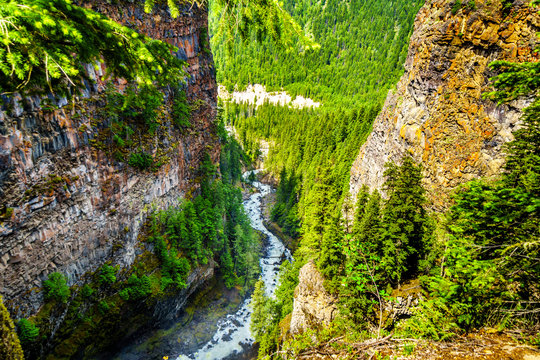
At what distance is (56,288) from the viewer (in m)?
16.4

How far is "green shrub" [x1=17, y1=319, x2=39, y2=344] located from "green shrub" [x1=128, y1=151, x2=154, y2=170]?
12.2 meters

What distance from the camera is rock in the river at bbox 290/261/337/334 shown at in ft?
56.7

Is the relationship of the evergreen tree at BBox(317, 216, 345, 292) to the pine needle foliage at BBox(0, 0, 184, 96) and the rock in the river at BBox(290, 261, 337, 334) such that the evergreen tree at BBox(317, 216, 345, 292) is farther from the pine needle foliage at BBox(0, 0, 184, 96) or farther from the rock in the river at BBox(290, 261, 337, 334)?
the pine needle foliage at BBox(0, 0, 184, 96)

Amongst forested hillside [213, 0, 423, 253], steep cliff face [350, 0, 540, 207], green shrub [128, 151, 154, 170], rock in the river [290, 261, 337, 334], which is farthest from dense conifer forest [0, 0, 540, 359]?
forested hillside [213, 0, 423, 253]

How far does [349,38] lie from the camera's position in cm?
16350

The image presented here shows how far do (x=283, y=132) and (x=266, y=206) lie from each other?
3554 cm

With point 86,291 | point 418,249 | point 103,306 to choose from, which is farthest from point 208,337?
point 418,249

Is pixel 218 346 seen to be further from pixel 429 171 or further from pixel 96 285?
pixel 429 171

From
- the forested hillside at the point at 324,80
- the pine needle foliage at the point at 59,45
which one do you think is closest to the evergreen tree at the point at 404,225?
the pine needle foliage at the point at 59,45

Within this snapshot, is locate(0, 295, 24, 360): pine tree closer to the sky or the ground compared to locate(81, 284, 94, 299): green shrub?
closer to the sky

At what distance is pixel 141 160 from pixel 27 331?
13.4 meters

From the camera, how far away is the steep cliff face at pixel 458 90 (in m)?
13.7

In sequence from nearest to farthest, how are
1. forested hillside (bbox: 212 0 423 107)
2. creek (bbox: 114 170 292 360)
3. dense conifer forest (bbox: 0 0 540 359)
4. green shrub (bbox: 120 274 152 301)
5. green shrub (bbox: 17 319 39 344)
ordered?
dense conifer forest (bbox: 0 0 540 359), green shrub (bbox: 17 319 39 344), green shrub (bbox: 120 274 152 301), creek (bbox: 114 170 292 360), forested hillside (bbox: 212 0 423 107)

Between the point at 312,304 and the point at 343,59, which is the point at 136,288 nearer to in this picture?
the point at 312,304
